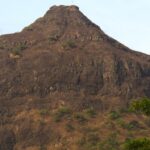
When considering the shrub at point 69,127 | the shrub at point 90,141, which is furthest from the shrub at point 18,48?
the shrub at point 90,141

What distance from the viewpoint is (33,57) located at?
9581cm

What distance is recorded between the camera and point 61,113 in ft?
269

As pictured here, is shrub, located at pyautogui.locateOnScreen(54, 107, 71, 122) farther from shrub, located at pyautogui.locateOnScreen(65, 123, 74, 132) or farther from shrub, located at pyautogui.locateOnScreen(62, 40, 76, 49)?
shrub, located at pyautogui.locateOnScreen(62, 40, 76, 49)

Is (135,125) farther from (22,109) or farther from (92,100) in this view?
(22,109)

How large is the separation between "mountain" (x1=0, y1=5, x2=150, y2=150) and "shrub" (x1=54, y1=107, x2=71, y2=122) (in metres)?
0.18

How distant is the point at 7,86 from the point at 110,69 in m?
19.9

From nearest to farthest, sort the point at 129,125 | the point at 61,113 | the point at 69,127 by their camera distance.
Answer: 1. the point at 69,127
2. the point at 129,125
3. the point at 61,113

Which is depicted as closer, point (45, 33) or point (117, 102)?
point (117, 102)

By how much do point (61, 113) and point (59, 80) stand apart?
10.1 metres

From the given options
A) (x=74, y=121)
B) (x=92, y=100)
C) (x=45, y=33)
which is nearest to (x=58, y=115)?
(x=74, y=121)

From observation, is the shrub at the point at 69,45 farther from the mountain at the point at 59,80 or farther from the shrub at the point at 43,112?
the shrub at the point at 43,112

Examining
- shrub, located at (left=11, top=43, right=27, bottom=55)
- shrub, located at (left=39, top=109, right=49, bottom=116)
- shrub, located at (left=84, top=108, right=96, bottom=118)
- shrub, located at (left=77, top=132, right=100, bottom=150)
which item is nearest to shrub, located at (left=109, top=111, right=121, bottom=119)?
shrub, located at (left=84, top=108, right=96, bottom=118)

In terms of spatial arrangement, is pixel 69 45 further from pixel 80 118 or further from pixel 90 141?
pixel 90 141

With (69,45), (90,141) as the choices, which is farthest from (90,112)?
(69,45)
